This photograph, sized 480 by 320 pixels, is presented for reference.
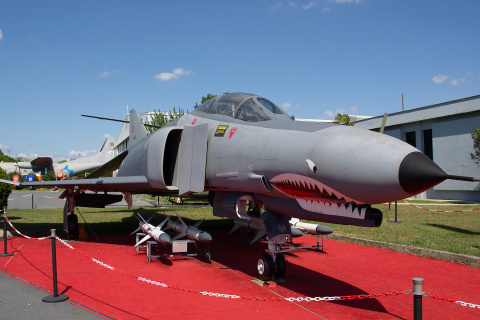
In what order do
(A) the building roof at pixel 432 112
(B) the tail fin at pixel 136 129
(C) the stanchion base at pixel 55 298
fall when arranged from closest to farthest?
1. (C) the stanchion base at pixel 55 298
2. (B) the tail fin at pixel 136 129
3. (A) the building roof at pixel 432 112

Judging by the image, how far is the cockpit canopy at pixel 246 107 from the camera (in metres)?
Result: 6.51

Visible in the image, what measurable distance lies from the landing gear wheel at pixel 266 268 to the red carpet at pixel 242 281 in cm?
22

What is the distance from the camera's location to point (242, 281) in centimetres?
652

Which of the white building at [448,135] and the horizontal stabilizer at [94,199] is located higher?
the white building at [448,135]

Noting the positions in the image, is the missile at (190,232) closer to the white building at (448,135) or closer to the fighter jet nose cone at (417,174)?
the fighter jet nose cone at (417,174)

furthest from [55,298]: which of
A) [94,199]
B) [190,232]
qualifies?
[94,199]

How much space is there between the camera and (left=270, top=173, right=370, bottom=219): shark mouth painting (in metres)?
4.62

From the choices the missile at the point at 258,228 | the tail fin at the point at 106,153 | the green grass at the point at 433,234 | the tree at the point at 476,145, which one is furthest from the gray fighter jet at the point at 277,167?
the tail fin at the point at 106,153

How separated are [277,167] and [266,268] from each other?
6.50 ft

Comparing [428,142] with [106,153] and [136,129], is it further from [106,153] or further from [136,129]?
[106,153]

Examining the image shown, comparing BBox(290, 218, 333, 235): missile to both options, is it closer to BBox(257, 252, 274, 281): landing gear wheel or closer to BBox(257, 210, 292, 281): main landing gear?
BBox(257, 210, 292, 281): main landing gear

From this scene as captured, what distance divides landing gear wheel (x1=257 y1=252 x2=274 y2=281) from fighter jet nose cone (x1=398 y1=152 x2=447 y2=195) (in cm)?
312

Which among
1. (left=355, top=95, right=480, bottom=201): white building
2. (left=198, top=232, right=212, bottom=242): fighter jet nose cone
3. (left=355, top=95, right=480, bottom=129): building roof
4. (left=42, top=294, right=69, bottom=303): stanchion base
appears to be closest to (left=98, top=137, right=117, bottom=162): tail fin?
(left=355, top=95, right=480, bottom=129): building roof

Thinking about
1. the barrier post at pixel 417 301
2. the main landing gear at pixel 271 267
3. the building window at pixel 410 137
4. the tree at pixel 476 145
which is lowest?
the main landing gear at pixel 271 267
